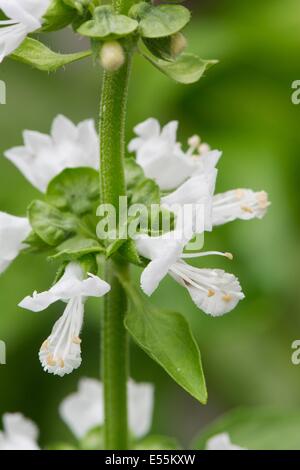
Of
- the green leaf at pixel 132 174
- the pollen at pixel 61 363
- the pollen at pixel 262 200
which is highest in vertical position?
the green leaf at pixel 132 174

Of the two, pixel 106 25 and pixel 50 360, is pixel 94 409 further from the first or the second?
pixel 106 25

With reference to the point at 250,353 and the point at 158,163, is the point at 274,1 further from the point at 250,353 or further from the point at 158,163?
the point at 158,163

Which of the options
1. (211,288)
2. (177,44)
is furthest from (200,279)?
(177,44)

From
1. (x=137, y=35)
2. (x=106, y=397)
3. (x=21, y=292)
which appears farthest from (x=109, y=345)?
(x=21, y=292)

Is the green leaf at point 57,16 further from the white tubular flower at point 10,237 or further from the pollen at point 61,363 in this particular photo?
the pollen at point 61,363

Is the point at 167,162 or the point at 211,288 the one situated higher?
the point at 167,162

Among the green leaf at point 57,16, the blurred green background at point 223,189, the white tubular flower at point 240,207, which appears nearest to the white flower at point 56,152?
the white tubular flower at point 240,207

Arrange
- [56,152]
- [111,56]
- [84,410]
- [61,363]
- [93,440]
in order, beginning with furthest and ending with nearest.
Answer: [84,410], [93,440], [56,152], [61,363], [111,56]
